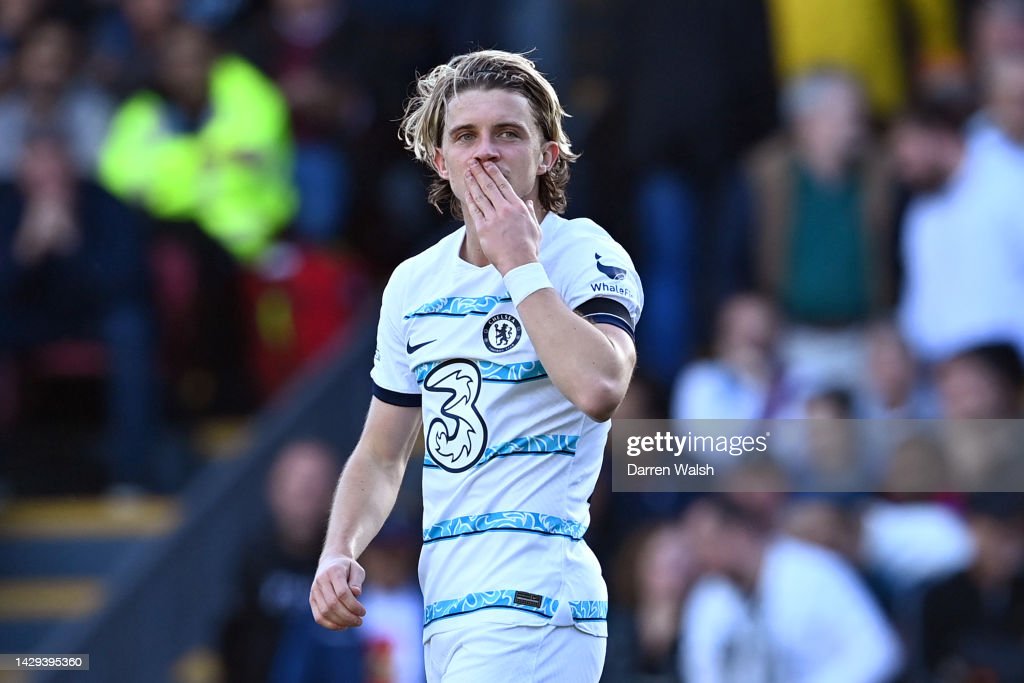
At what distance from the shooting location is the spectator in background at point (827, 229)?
8.02 m

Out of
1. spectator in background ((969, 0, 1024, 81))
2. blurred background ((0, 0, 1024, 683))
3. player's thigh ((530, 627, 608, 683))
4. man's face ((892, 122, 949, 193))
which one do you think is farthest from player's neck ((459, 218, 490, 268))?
spectator in background ((969, 0, 1024, 81))

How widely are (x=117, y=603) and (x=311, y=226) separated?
2258mm

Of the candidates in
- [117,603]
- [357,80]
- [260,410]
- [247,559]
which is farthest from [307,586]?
[357,80]

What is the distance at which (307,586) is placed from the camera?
7.86m

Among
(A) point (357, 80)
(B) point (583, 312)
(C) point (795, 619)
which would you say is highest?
(A) point (357, 80)

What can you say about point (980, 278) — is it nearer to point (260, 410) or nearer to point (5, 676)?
point (260, 410)

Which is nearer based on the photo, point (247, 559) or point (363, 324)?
point (247, 559)

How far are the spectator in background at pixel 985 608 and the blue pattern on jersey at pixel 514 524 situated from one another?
407 centimetres

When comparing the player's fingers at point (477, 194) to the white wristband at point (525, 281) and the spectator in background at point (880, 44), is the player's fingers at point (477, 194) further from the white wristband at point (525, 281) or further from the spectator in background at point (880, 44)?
the spectator in background at point (880, 44)

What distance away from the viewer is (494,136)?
3.64 m

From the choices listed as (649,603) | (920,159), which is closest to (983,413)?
(920,159)

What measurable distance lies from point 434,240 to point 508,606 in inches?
228

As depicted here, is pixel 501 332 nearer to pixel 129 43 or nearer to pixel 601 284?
pixel 601 284

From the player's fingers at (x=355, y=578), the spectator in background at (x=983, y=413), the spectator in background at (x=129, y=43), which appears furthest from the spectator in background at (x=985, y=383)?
the spectator in background at (x=129, y=43)
